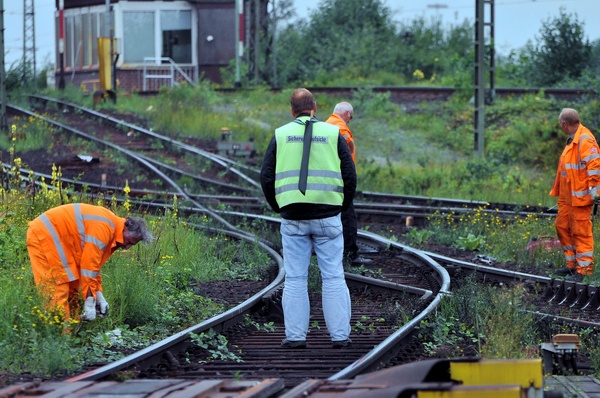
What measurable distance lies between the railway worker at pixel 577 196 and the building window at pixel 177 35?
2904cm

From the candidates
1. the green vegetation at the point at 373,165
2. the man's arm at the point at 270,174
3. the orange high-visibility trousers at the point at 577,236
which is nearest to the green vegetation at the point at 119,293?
the green vegetation at the point at 373,165

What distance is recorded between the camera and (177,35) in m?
40.2

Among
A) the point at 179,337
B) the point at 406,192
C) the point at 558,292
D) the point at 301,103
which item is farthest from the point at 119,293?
the point at 406,192

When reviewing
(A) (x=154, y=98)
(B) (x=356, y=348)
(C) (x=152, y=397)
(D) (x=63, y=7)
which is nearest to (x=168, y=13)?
(D) (x=63, y=7)

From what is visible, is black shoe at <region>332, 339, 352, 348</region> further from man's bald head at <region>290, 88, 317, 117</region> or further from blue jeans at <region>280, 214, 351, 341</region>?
man's bald head at <region>290, 88, 317, 117</region>

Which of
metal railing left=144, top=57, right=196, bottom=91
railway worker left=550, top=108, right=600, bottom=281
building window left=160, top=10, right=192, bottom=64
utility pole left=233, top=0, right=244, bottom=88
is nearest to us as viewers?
railway worker left=550, top=108, right=600, bottom=281

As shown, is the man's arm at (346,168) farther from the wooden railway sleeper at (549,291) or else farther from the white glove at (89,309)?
the wooden railway sleeper at (549,291)

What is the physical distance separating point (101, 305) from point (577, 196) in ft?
19.6

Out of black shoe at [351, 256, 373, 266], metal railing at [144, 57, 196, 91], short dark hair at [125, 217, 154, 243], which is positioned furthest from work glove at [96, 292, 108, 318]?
metal railing at [144, 57, 196, 91]

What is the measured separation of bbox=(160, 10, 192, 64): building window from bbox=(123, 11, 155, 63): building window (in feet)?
1.64

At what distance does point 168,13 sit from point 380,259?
93.3ft

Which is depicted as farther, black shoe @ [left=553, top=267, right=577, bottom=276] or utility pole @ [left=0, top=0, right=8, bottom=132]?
utility pole @ [left=0, top=0, right=8, bottom=132]

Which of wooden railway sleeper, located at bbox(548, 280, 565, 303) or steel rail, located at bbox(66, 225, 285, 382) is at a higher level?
steel rail, located at bbox(66, 225, 285, 382)

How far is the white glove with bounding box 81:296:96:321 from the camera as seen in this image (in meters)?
7.86
